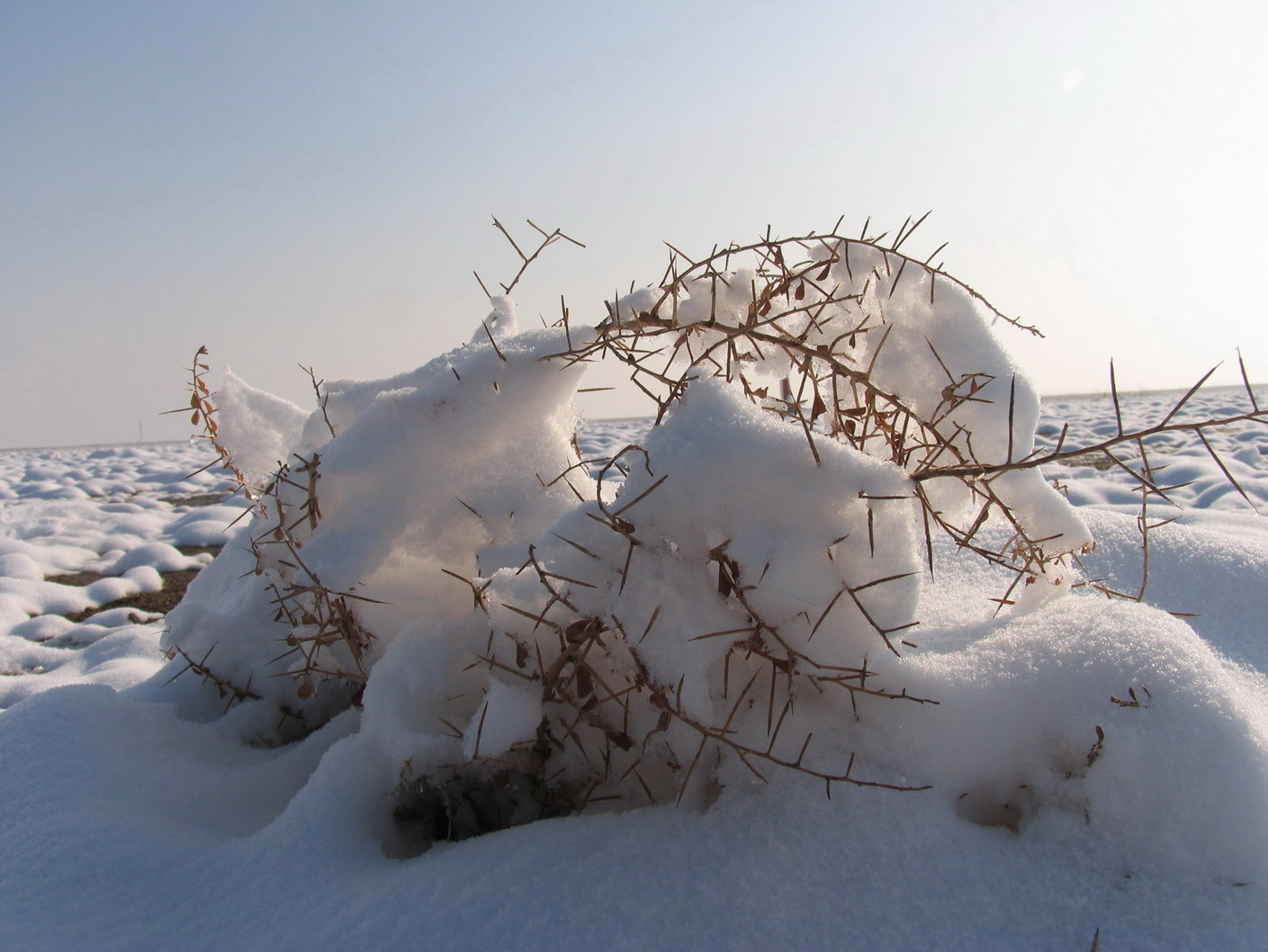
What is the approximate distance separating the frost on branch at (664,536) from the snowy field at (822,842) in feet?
0.29

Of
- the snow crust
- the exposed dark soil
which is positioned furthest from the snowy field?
the exposed dark soil

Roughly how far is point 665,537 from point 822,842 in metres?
0.49

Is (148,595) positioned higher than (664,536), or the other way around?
(664,536)

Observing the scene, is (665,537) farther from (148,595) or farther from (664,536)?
(148,595)

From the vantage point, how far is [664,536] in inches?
46.6

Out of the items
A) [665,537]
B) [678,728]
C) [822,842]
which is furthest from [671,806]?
[665,537]

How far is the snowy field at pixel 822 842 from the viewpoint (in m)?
0.97

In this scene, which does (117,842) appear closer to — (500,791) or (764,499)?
(500,791)

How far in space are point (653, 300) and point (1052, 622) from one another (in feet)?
3.02

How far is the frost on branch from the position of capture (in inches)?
44.2

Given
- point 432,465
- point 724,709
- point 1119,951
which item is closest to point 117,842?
point 432,465

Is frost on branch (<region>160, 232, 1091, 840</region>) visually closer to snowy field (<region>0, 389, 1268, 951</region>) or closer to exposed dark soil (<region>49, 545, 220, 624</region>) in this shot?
snowy field (<region>0, 389, 1268, 951</region>)

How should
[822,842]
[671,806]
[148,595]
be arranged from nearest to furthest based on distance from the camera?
[822,842] < [671,806] < [148,595]

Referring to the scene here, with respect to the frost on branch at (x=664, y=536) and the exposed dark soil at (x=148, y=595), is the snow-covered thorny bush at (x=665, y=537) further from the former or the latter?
the exposed dark soil at (x=148, y=595)
